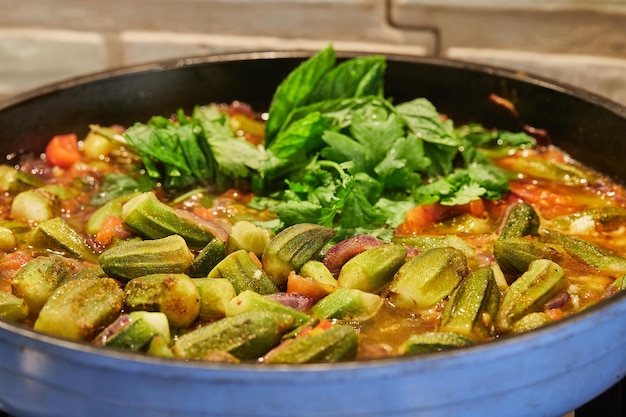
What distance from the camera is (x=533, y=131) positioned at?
2.47 meters

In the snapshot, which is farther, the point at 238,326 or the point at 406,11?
the point at 406,11

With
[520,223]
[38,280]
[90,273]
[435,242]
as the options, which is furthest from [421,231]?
[38,280]

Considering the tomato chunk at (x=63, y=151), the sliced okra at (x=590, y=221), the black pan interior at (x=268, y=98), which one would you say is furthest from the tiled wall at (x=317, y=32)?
the sliced okra at (x=590, y=221)

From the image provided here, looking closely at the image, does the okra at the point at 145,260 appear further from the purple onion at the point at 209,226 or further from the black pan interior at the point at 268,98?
the black pan interior at the point at 268,98

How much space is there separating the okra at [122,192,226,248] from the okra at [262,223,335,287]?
16 cm

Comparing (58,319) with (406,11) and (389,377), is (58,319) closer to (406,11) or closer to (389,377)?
(389,377)

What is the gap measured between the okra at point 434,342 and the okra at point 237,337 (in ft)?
0.77

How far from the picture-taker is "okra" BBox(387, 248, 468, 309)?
1.60 meters

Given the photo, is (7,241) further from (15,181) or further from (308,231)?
(308,231)

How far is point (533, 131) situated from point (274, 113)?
0.83 meters

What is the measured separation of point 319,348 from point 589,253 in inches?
31.8

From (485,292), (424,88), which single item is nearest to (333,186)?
(485,292)

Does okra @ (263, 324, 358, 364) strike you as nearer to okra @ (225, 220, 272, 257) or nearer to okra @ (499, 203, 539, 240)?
okra @ (225, 220, 272, 257)

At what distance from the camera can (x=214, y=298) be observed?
1.54 meters
